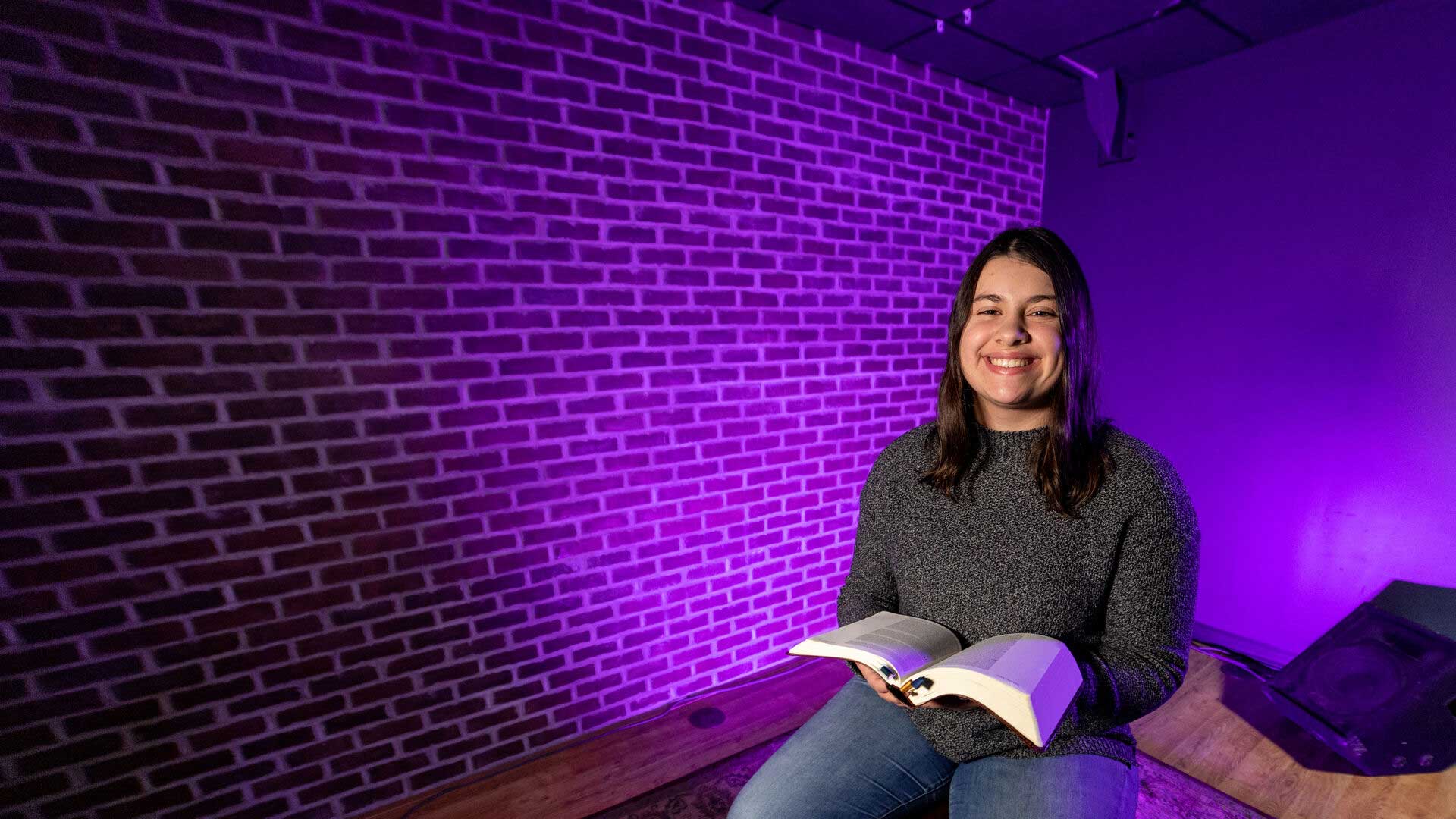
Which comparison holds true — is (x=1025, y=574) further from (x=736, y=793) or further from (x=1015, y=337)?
(x=736, y=793)

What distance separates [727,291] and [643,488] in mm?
779

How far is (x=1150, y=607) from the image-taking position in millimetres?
1052

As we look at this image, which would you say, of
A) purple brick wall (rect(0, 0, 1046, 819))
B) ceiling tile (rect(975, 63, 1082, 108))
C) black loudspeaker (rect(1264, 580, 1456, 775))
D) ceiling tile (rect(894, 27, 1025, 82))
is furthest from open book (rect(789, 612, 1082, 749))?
ceiling tile (rect(975, 63, 1082, 108))

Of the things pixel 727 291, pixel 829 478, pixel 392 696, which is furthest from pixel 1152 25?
pixel 392 696

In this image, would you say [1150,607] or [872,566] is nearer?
[1150,607]

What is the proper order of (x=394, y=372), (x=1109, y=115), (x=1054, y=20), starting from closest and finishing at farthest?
1. (x=394, y=372)
2. (x=1054, y=20)
3. (x=1109, y=115)

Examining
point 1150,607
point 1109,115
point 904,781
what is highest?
point 1109,115

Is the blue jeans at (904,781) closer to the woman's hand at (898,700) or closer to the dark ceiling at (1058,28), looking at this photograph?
the woman's hand at (898,700)

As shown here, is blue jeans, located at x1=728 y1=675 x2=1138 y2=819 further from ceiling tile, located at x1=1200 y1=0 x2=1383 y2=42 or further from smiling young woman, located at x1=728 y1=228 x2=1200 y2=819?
ceiling tile, located at x1=1200 y1=0 x2=1383 y2=42

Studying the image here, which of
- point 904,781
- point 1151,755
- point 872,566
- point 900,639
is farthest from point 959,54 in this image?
point 1151,755

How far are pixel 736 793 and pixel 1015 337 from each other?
159 centimetres

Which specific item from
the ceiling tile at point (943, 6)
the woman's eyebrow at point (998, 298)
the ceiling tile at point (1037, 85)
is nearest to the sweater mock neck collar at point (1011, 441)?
the woman's eyebrow at point (998, 298)

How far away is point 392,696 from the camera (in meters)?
1.71

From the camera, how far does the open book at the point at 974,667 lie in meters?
0.81
